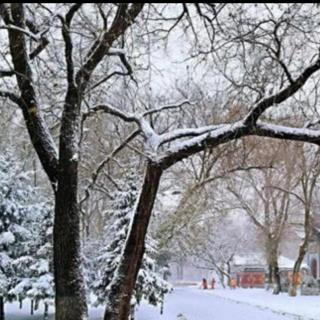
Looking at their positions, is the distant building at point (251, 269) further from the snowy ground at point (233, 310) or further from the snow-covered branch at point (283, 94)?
the snow-covered branch at point (283, 94)

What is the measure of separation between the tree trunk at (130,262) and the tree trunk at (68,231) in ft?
1.85

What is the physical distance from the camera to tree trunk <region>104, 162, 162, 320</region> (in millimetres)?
8500

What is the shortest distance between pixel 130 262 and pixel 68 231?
101 cm

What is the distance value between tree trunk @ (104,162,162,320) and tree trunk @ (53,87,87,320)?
0.57 meters

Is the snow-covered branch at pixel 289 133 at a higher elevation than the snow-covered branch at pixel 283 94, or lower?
lower

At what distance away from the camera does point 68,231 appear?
26.6ft

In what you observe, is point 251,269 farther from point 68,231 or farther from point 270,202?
point 68,231

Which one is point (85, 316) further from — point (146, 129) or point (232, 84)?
point (232, 84)

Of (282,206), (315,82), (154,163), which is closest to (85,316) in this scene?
(154,163)

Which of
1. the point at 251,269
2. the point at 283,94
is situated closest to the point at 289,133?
the point at 283,94

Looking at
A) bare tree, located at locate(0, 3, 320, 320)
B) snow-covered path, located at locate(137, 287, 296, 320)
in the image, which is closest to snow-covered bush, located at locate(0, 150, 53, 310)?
snow-covered path, located at locate(137, 287, 296, 320)

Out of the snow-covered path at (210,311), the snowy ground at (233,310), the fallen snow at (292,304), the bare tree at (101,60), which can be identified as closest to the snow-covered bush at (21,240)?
the snowy ground at (233,310)

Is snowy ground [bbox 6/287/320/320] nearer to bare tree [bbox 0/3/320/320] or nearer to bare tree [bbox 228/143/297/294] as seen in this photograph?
bare tree [bbox 228/143/297/294]

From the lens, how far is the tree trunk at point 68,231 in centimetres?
797
